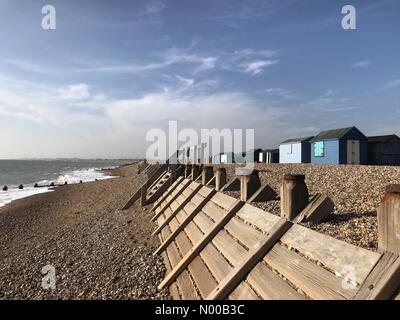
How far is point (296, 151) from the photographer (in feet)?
126

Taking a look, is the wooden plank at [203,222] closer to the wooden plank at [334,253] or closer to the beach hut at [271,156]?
the wooden plank at [334,253]

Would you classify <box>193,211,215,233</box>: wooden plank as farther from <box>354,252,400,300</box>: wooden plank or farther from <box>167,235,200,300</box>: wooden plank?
<box>354,252,400,300</box>: wooden plank

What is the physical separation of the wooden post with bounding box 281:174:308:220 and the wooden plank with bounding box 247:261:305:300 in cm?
78

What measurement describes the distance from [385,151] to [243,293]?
107 feet

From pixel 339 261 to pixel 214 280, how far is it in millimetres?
2347

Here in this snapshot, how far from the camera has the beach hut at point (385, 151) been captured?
31406 mm

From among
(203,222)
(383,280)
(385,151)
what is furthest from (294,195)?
(385,151)

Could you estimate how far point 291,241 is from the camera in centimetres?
389

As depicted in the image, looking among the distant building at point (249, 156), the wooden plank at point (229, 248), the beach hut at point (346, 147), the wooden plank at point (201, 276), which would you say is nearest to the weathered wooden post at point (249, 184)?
the wooden plank at point (229, 248)

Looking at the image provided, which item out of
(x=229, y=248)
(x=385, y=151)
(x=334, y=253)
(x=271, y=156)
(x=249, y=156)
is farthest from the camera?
(x=249, y=156)

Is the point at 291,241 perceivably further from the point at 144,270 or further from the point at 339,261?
the point at 144,270

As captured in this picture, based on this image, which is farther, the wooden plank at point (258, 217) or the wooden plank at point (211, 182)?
the wooden plank at point (211, 182)

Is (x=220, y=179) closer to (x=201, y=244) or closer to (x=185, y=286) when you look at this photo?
(x=201, y=244)
